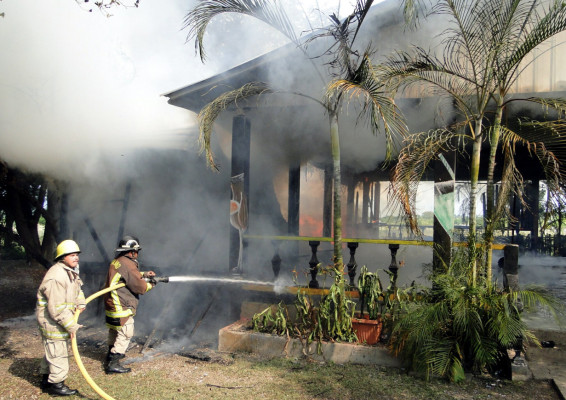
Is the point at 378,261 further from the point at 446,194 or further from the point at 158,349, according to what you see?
the point at 158,349

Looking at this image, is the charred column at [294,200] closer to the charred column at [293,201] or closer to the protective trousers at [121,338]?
the charred column at [293,201]

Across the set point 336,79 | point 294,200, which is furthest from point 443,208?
point 294,200

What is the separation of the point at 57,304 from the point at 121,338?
1.19m

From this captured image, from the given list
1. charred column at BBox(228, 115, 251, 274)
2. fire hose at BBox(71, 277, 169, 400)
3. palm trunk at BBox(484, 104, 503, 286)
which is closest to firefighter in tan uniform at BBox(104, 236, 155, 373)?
fire hose at BBox(71, 277, 169, 400)

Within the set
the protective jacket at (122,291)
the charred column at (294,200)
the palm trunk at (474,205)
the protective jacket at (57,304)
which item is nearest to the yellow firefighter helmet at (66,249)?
the protective jacket at (57,304)

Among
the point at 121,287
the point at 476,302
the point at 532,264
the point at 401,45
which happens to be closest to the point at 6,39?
the point at 121,287

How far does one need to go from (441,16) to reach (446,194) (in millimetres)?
2595

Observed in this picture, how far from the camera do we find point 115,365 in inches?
203

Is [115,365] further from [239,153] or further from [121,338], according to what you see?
[239,153]

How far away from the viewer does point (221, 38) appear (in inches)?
475

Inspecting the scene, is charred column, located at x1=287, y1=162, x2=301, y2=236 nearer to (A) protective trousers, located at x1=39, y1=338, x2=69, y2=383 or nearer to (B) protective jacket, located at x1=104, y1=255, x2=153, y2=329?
(B) protective jacket, located at x1=104, y1=255, x2=153, y2=329

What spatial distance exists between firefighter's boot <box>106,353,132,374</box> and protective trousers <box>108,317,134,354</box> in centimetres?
5

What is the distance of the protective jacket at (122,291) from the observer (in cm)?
527

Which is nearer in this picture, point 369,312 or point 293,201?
point 369,312
